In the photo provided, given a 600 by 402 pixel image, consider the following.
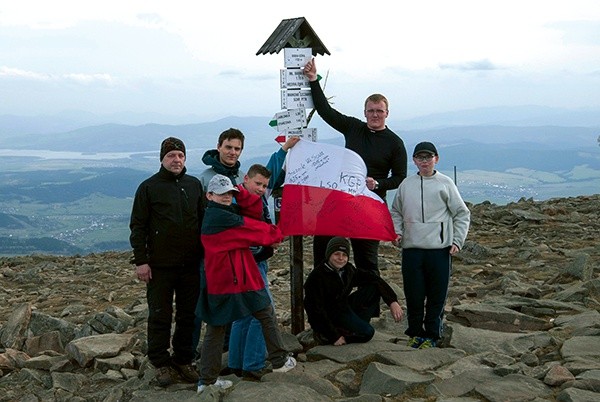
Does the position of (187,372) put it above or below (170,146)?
below

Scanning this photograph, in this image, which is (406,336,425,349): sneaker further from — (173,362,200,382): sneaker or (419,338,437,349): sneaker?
(173,362,200,382): sneaker

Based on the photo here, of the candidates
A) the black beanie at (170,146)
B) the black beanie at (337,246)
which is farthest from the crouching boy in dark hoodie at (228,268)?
the black beanie at (337,246)

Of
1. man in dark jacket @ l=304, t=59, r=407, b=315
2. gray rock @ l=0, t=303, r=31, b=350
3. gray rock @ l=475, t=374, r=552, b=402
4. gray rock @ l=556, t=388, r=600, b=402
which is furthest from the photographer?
gray rock @ l=0, t=303, r=31, b=350

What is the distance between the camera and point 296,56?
759 centimetres

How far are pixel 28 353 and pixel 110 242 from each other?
549ft

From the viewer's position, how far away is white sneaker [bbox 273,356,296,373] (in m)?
6.91

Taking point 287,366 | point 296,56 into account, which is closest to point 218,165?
point 296,56

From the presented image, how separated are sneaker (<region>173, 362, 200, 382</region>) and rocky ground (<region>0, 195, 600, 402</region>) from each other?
0.49 ft

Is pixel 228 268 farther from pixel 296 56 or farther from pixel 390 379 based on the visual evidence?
pixel 296 56

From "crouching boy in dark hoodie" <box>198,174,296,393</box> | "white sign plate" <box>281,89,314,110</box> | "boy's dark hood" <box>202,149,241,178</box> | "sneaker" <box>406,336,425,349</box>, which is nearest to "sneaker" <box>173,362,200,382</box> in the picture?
"crouching boy in dark hoodie" <box>198,174,296,393</box>

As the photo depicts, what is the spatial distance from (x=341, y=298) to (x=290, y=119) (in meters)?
2.16

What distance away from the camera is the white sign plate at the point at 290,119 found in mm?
7586

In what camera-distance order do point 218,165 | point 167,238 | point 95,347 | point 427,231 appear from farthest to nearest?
1. point 95,347
2. point 427,231
3. point 167,238
4. point 218,165

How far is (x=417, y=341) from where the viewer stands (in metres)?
7.76
